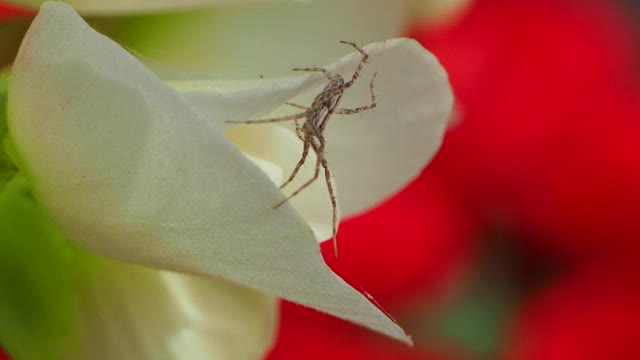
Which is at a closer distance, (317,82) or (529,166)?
(317,82)

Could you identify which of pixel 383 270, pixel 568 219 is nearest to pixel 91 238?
pixel 383 270

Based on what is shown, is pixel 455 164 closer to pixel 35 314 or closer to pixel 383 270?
pixel 383 270

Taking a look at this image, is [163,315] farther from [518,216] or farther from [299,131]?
[518,216]

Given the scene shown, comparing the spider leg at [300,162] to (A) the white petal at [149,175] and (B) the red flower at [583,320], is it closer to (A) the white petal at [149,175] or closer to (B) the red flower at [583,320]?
(A) the white petal at [149,175]

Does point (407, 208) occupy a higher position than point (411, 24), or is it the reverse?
point (411, 24)

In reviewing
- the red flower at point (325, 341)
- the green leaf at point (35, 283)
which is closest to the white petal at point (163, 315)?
the green leaf at point (35, 283)
